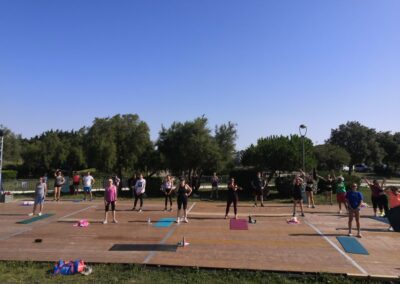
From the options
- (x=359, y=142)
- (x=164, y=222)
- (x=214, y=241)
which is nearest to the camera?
(x=214, y=241)

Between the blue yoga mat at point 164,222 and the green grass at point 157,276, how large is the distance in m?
5.24

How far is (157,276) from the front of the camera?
8.30m

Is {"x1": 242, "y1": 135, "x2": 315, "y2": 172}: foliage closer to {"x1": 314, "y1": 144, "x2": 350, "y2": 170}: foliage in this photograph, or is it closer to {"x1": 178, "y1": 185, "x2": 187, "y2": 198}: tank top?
{"x1": 178, "y1": 185, "x2": 187, "y2": 198}: tank top

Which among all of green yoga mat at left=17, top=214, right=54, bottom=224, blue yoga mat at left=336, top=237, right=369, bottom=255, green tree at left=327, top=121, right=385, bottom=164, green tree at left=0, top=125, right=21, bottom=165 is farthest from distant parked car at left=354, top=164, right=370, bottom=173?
green yoga mat at left=17, top=214, right=54, bottom=224

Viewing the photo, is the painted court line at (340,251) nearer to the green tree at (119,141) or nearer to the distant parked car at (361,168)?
the green tree at (119,141)

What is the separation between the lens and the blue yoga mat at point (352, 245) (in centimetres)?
1033

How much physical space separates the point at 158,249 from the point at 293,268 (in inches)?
145

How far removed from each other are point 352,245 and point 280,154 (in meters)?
17.3

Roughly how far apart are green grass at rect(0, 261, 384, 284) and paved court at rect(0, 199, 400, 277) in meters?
0.33

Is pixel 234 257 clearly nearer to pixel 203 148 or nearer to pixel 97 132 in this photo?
pixel 203 148

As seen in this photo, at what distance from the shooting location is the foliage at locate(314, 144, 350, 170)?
52.8 m

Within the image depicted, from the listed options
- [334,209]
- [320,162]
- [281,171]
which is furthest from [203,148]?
[320,162]

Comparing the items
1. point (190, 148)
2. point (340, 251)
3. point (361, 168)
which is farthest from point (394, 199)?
point (361, 168)

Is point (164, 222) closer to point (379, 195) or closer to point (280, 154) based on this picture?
point (379, 195)
